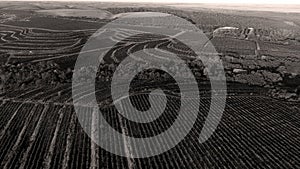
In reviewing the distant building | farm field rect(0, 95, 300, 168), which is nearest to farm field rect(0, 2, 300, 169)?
farm field rect(0, 95, 300, 168)

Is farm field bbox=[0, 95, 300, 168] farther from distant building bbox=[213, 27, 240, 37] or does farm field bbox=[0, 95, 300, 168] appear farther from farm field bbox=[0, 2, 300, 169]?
distant building bbox=[213, 27, 240, 37]

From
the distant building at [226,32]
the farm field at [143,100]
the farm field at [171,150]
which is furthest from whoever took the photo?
the distant building at [226,32]

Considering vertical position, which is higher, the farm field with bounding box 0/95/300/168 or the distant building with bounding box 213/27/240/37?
the farm field with bounding box 0/95/300/168

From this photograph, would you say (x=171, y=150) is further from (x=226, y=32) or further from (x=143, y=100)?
(x=226, y=32)

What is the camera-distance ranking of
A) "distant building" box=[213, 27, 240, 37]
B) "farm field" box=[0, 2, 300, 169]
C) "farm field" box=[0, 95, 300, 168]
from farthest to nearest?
"distant building" box=[213, 27, 240, 37], "farm field" box=[0, 2, 300, 169], "farm field" box=[0, 95, 300, 168]

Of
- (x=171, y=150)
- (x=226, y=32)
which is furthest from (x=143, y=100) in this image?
(x=226, y=32)

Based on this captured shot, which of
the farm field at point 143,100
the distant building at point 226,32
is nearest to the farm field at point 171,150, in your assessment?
the farm field at point 143,100

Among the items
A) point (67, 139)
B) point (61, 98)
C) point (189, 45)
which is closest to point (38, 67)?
point (61, 98)

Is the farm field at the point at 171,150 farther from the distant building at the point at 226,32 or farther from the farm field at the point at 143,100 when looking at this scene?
the distant building at the point at 226,32

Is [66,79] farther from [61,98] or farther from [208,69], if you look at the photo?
[208,69]
